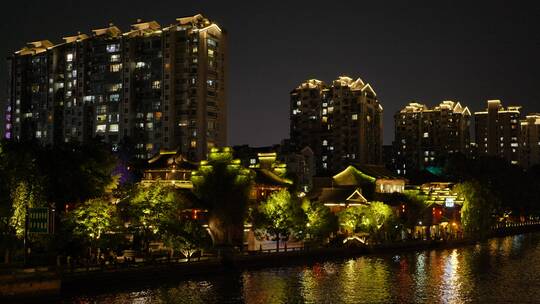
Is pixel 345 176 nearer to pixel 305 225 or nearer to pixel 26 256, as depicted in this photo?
pixel 305 225

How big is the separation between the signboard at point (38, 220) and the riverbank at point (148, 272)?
10.3 feet

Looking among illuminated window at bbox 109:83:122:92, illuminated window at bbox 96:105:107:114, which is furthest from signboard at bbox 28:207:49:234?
illuminated window at bbox 96:105:107:114

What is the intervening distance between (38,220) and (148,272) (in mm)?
9269

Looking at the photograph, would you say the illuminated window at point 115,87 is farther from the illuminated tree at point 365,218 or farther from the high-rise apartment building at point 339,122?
the illuminated tree at point 365,218

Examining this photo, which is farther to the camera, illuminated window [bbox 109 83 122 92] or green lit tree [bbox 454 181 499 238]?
illuminated window [bbox 109 83 122 92]

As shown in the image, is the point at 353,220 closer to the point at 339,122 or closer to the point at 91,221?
the point at 91,221

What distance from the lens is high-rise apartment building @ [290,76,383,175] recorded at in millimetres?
171375

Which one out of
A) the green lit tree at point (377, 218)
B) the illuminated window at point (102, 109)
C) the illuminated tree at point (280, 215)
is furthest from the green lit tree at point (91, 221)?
the illuminated window at point (102, 109)

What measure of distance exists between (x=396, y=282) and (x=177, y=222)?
1767 cm

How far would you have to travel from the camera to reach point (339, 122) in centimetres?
17388

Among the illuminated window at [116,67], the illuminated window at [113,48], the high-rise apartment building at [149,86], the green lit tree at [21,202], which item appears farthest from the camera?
the illuminated window at [113,48]

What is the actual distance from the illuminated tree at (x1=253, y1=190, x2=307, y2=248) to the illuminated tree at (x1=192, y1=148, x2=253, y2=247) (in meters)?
2.54

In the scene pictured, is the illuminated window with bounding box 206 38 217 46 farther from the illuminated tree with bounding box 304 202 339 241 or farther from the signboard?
the signboard

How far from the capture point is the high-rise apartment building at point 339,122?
171375 millimetres
